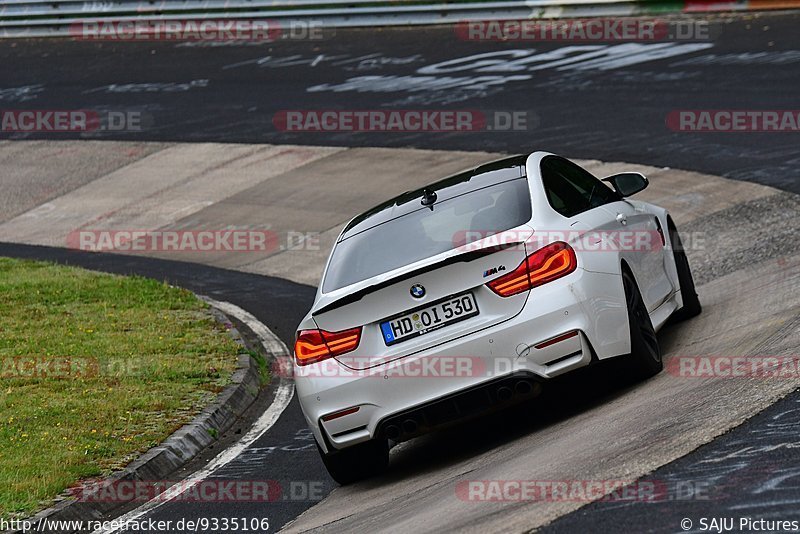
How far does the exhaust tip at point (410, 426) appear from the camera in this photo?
7484 millimetres

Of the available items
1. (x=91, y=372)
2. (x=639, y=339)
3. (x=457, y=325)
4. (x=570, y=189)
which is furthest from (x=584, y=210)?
(x=91, y=372)

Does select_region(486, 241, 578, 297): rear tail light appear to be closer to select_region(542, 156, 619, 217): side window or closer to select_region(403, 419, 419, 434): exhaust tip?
select_region(542, 156, 619, 217): side window

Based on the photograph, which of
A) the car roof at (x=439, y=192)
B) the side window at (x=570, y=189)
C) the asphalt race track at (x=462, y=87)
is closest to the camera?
the side window at (x=570, y=189)

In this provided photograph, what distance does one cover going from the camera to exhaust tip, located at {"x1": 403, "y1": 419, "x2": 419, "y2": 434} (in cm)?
748

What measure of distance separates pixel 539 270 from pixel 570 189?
126 centimetres

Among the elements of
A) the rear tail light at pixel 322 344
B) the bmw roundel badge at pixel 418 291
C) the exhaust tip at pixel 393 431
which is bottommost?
the exhaust tip at pixel 393 431

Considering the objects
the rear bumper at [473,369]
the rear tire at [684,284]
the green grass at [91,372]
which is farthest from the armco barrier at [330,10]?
the rear bumper at [473,369]

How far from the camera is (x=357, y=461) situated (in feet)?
25.9

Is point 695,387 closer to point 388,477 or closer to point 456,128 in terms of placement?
point 388,477

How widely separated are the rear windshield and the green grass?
199 centimetres

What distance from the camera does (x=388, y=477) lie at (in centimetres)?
800

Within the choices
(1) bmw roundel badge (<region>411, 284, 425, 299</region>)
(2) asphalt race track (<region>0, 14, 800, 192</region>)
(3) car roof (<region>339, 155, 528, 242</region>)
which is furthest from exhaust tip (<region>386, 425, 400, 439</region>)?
(2) asphalt race track (<region>0, 14, 800, 192</region>)

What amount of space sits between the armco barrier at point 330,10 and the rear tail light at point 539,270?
14.9 m

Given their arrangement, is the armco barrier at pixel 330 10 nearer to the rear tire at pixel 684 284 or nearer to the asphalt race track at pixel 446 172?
the asphalt race track at pixel 446 172
